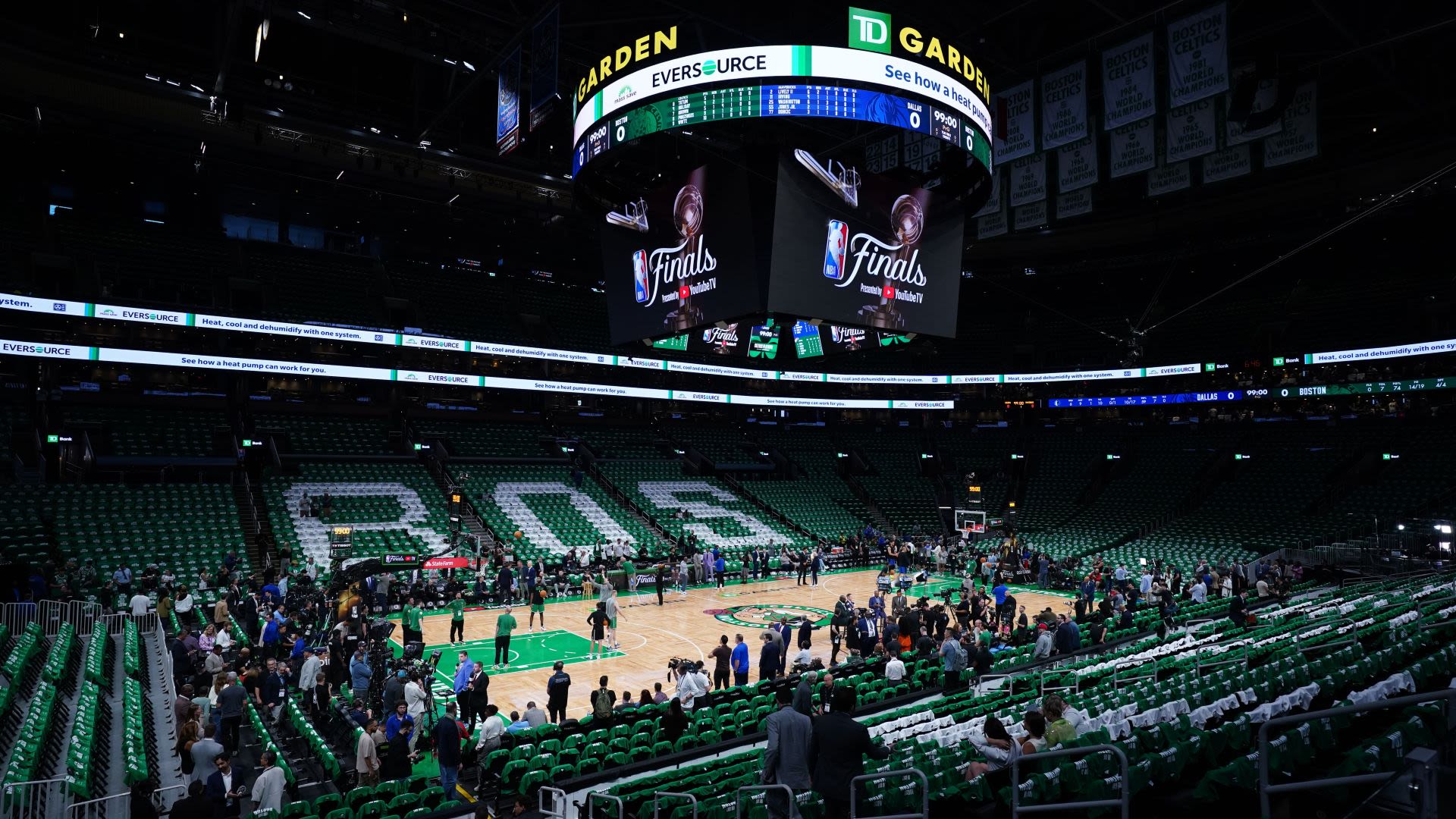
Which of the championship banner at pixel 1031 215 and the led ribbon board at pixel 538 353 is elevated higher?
the championship banner at pixel 1031 215

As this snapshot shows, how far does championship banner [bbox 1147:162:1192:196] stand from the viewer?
23.1 meters

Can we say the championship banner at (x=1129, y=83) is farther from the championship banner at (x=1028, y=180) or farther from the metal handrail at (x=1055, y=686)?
the metal handrail at (x=1055, y=686)

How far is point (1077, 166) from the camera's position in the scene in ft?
71.8

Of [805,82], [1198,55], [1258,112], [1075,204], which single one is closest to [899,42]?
[805,82]

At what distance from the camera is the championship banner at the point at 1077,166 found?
21.6m

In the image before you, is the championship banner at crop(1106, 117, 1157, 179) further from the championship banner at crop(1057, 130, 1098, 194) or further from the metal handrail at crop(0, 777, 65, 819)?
the metal handrail at crop(0, 777, 65, 819)

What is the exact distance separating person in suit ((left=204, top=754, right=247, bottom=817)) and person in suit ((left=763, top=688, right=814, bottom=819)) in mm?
5864

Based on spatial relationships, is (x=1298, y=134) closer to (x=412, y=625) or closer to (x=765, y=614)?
(x=765, y=614)

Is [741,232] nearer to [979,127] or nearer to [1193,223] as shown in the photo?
[979,127]

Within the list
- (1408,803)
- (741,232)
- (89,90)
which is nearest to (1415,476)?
(741,232)

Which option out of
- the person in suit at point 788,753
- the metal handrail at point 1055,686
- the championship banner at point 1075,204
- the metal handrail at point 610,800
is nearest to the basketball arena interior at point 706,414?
the person in suit at point 788,753

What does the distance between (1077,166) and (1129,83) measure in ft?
11.0

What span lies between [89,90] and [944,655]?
30771mm

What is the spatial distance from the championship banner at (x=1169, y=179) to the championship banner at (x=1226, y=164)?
63 cm
